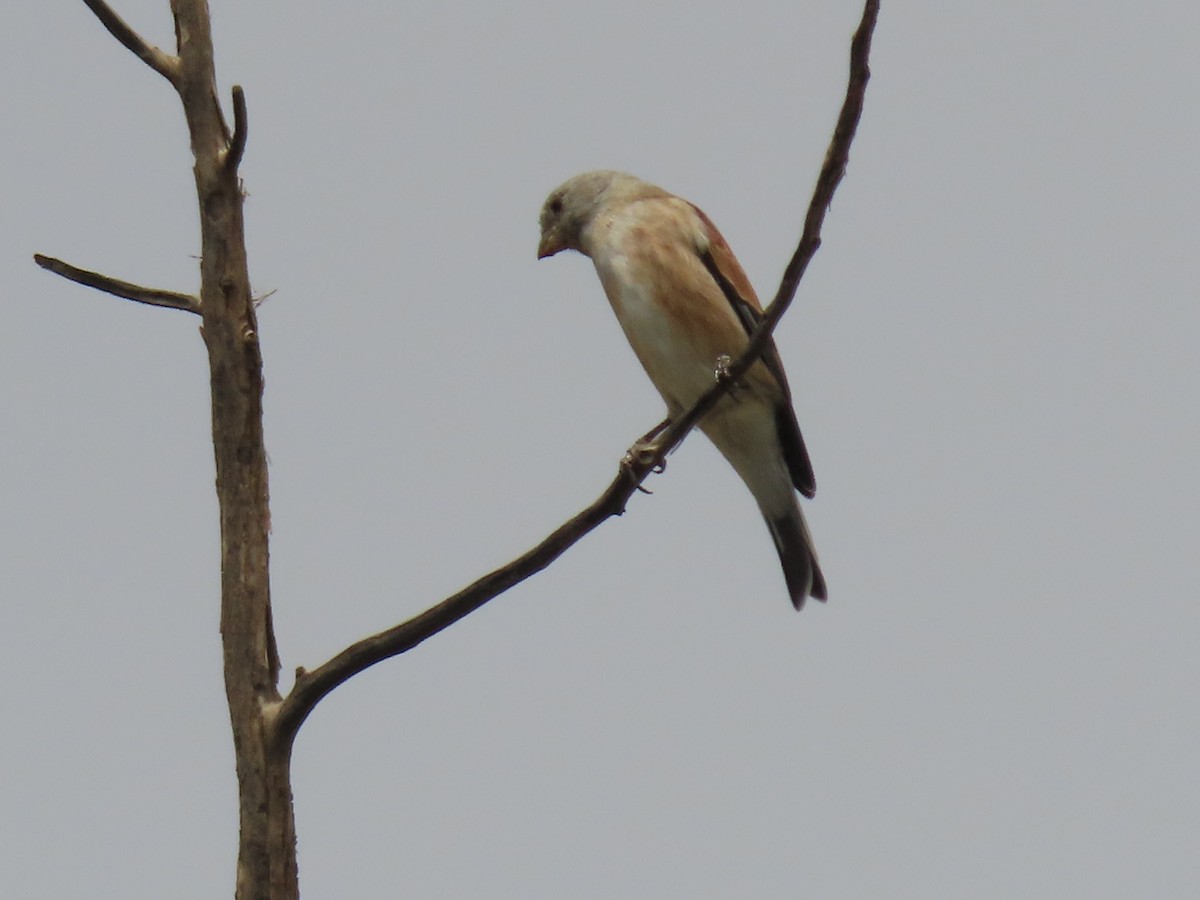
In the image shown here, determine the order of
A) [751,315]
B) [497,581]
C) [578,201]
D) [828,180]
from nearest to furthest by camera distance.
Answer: [828,180], [497,581], [751,315], [578,201]

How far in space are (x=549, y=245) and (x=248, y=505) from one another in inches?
134

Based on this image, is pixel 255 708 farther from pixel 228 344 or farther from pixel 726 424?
pixel 726 424

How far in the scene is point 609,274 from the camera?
650 cm

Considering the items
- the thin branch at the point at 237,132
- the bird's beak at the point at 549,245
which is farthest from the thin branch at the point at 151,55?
the bird's beak at the point at 549,245

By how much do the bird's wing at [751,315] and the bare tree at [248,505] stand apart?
75.0 inches

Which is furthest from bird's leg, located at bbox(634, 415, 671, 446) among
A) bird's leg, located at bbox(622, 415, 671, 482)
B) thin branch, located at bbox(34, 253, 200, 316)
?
thin branch, located at bbox(34, 253, 200, 316)

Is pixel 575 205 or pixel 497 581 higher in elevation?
pixel 575 205

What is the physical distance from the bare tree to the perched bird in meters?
1.66

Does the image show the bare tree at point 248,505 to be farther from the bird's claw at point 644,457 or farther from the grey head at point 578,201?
the grey head at point 578,201

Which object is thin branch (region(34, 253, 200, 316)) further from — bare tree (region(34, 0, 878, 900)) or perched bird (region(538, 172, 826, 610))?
perched bird (region(538, 172, 826, 610))

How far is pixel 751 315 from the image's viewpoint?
21.4ft

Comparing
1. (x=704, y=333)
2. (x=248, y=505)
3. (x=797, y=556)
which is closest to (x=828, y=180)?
(x=248, y=505)

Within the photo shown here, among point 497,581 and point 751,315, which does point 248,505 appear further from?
point 751,315

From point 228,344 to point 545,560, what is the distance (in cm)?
112
